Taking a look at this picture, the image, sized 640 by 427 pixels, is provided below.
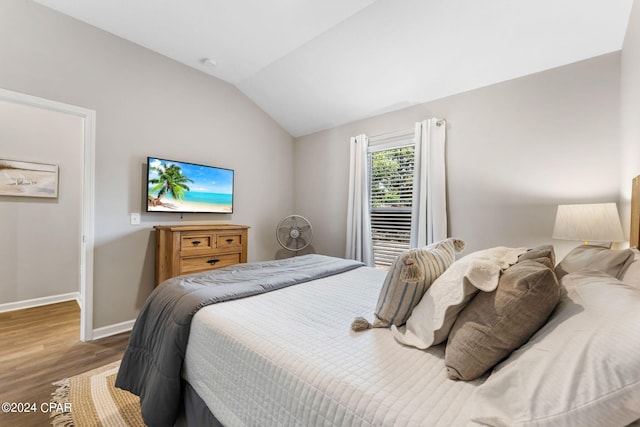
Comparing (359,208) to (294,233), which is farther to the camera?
(294,233)

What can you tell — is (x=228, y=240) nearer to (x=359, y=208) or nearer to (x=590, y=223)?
(x=359, y=208)

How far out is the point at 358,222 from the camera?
11.6ft

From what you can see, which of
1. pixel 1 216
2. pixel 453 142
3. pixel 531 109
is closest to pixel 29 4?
pixel 1 216

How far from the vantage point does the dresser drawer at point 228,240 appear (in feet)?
9.75

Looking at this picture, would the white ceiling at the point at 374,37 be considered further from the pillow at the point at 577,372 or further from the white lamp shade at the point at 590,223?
the pillow at the point at 577,372

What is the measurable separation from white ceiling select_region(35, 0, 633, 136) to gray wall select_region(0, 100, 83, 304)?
1.67 meters

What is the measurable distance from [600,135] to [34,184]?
5760 millimetres

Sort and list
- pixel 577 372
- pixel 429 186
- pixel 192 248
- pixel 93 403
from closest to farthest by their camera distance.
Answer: pixel 577 372 → pixel 93 403 → pixel 192 248 → pixel 429 186

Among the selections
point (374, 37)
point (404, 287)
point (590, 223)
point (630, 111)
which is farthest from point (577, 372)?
point (374, 37)

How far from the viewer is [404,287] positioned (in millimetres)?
1090

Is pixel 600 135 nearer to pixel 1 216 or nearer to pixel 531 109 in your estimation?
pixel 531 109

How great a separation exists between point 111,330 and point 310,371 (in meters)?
2.71

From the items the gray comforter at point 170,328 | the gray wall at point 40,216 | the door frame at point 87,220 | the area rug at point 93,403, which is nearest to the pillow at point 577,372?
the gray comforter at point 170,328

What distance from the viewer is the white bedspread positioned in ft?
2.34
